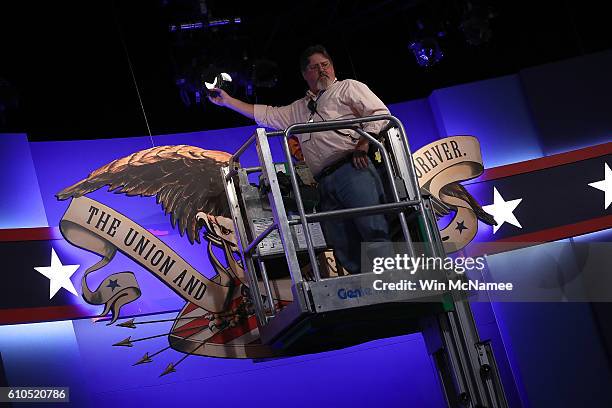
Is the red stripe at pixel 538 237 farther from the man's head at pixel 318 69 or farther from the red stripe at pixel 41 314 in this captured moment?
the red stripe at pixel 41 314

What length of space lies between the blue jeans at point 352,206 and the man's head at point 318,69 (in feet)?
2.18

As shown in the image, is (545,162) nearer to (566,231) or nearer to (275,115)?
(566,231)

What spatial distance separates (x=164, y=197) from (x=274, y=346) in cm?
203

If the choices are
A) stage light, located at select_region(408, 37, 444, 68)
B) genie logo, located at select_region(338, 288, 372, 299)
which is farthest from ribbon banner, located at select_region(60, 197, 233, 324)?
stage light, located at select_region(408, 37, 444, 68)

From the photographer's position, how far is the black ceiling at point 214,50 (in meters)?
7.41

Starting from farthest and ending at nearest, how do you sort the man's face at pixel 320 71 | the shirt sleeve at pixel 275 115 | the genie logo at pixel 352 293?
1. the shirt sleeve at pixel 275 115
2. the man's face at pixel 320 71
3. the genie logo at pixel 352 293

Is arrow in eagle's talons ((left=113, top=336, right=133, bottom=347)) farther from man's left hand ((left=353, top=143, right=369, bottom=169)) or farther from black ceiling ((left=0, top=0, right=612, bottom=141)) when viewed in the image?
man's left hand ((left=353, top=143, right=369, bottom=169))

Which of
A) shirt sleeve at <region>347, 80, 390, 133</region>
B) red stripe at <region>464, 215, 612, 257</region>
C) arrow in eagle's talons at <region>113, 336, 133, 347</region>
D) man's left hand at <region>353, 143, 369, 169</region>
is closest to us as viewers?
man's left hand at <region>353, 143, 369, 169</region>

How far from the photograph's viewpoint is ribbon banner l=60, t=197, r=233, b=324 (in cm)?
692

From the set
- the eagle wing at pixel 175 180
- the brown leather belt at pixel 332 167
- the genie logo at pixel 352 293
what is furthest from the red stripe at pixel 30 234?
the genie logo at pixel 352 293

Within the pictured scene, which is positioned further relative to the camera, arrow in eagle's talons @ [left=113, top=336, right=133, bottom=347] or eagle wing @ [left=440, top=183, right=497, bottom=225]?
eagle wing @ [left=440, top=183, right=497, bottom=225]

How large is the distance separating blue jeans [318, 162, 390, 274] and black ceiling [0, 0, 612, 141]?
202 cm

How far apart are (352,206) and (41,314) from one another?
2584 mm

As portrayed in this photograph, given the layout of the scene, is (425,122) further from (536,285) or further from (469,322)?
(469,322)
